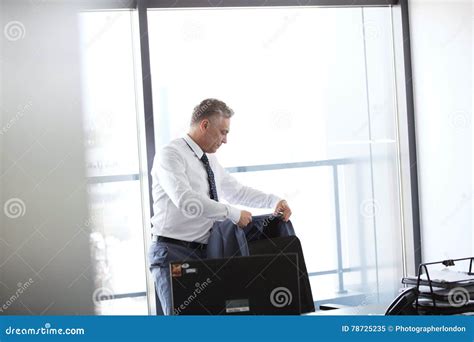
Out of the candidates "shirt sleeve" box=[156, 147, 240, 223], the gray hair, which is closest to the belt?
"shirt sleeve" box=[156, 147, 240, 223]

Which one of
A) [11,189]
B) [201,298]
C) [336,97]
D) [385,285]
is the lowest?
[385,285]

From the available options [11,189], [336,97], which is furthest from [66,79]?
[336,97]

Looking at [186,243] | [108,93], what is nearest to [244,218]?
[186,243]

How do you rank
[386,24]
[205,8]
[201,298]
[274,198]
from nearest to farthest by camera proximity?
[201,298] < [274,198] < [205,8] < [386,24]

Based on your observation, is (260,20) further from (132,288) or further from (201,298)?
(201,298)

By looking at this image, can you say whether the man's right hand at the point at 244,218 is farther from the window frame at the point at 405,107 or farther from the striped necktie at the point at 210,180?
the window frame at the point at 405,107

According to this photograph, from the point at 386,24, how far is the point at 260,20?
904 mm

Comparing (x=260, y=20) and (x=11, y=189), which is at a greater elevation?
(x=260, y=20)

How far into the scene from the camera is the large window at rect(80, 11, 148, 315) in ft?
14.0

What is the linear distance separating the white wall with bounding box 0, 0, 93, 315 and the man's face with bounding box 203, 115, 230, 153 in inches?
39.4

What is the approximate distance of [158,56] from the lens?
439 centimetres

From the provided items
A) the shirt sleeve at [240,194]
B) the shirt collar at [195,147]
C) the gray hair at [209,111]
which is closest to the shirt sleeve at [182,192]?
the shirt collar at [195,147]

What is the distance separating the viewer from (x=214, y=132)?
11.8ft

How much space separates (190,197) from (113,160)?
1223mm
